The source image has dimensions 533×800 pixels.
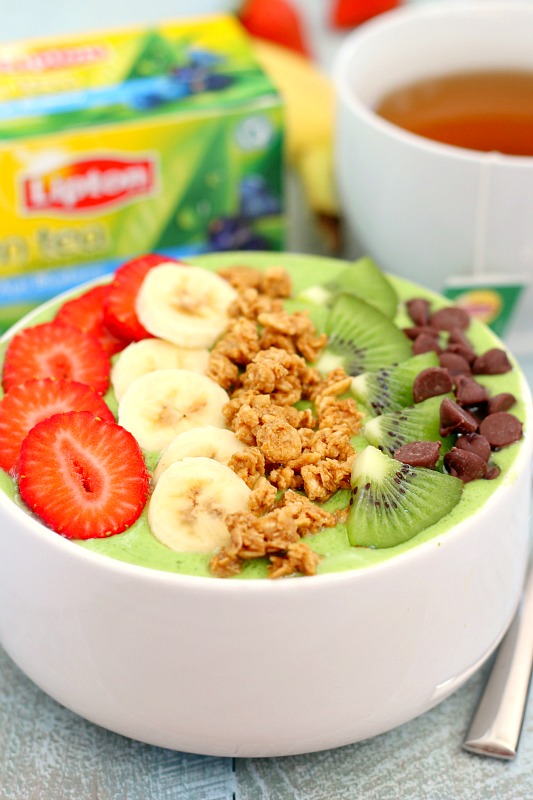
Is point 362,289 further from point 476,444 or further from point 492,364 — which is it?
point 476,444

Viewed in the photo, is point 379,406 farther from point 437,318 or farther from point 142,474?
point 142,474

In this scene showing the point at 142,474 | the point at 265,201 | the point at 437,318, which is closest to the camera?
the point at 142,474

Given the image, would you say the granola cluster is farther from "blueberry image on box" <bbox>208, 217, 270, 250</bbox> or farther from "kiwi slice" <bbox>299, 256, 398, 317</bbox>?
"blueberry image on box" <bbox>208, 217, 270, 250</bbox>

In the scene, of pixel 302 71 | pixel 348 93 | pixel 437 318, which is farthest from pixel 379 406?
pixel 302 71

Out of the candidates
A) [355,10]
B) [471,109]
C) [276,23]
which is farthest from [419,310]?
[355,10]

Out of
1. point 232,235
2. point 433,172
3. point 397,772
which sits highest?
point 433,172

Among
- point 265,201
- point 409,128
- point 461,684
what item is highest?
point 409,128
